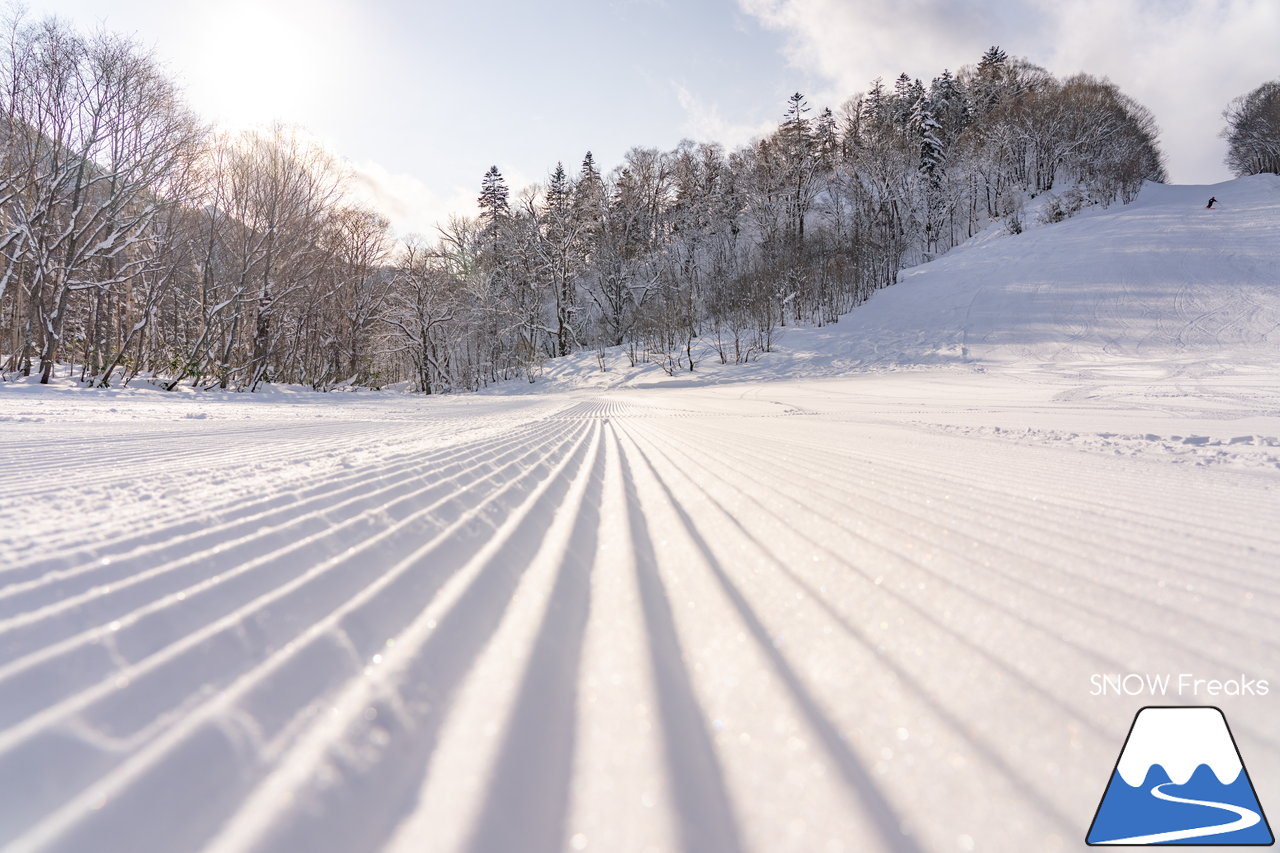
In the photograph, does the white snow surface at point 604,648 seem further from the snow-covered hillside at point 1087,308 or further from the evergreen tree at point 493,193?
the evergreen tree at point 493,193

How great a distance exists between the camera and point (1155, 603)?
2.96 ft

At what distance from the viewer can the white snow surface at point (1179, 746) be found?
61 cm

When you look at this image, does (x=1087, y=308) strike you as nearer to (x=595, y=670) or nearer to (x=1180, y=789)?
(x=1180, y=789)

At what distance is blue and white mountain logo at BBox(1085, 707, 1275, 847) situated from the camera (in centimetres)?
55

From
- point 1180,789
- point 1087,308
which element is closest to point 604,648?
point 1180,789

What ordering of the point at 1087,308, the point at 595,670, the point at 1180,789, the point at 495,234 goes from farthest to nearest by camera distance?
the point at 495,234 → the point at 1087,308 → the point at 595,670 → the point at 1180,789

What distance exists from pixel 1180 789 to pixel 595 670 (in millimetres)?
758

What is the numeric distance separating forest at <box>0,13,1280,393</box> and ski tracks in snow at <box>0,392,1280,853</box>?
12743 mm

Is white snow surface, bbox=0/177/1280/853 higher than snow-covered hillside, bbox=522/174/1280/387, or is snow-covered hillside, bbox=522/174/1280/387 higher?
snow-covered hillside, bbox=522/174/1280/387

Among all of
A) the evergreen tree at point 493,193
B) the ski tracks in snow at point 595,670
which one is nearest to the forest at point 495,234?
the evergreen tree at point 493,193

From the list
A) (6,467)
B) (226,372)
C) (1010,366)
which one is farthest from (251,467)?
(1010,366)

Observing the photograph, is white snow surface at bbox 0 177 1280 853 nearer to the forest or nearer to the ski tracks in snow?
the ski tracks in snow

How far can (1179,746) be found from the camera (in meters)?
0.63

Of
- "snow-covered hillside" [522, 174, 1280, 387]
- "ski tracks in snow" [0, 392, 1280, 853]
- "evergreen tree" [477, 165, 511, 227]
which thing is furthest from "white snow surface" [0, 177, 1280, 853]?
"evergreen tree" [477, 165, 511, 227]
